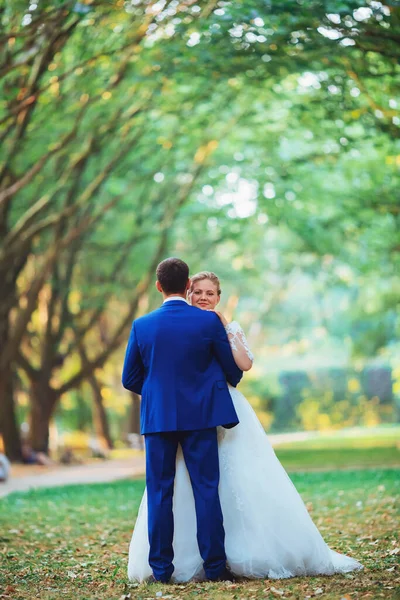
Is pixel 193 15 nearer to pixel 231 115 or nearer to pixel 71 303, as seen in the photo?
pixel 231 115

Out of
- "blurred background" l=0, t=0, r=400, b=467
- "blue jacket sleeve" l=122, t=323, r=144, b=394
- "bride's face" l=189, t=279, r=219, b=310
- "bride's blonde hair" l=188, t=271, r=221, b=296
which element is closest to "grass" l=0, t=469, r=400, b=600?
"blue jacket sleeve" l=122, t=323, r=144, b=394

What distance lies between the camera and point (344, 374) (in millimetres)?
40969

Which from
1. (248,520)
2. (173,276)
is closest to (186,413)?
(248,520)

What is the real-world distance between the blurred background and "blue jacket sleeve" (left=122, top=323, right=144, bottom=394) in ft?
16.1

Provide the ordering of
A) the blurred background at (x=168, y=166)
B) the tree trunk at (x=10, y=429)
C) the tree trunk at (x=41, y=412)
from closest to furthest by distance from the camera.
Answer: the blurred background at (x=168, y=166) → the tree trunk at (x=10, y=429) → the tree trunk at (x=41, y=412)

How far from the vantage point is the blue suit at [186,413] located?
5.71 m

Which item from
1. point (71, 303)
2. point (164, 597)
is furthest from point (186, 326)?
point (71, 303)

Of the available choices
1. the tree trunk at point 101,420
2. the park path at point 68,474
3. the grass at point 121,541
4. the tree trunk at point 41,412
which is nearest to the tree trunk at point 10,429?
the park path at point 68,474

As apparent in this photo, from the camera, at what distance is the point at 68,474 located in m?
20.1

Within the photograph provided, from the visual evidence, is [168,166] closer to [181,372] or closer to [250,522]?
[181,372]

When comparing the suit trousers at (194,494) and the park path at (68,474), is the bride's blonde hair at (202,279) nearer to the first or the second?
the suit trousers at (194,494)

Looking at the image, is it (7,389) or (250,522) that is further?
(7,389)

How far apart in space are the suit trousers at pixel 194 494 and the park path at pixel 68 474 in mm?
9254

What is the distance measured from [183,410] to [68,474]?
14979 mm
